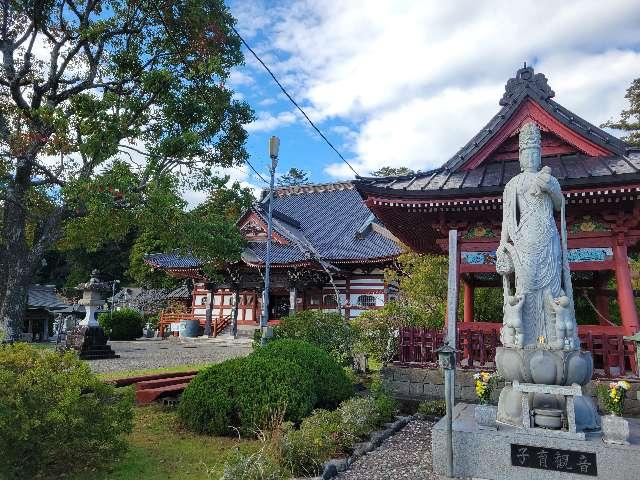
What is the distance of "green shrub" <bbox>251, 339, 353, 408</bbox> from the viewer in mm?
8031

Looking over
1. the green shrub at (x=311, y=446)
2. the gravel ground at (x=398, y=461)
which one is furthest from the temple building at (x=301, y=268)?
the green shrub at (x=311, y=446)

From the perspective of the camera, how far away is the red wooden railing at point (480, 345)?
8.62m

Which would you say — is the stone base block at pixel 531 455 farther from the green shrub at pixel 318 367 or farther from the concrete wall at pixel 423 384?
the concrete wall at pixel 423 384

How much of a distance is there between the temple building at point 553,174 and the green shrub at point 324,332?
3.35 metres

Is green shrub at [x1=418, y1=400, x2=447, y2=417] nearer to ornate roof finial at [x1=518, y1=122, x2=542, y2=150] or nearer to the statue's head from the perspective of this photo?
the statue's head

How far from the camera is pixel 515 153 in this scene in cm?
1046

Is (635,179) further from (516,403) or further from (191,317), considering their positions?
(191,317)

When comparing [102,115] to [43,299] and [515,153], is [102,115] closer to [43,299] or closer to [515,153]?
[515,153]

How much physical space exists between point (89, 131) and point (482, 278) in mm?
11359

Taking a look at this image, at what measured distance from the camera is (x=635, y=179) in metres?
8.04

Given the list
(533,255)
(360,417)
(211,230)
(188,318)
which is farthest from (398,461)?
(188,318)

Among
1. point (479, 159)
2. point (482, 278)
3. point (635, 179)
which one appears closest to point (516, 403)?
point (635, 179)

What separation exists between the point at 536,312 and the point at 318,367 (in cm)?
404

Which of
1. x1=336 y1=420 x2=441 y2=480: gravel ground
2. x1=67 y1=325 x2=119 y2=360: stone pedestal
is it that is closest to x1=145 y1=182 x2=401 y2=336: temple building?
x1=67 y1=325 x2=119 y2=360: stone pedestal
